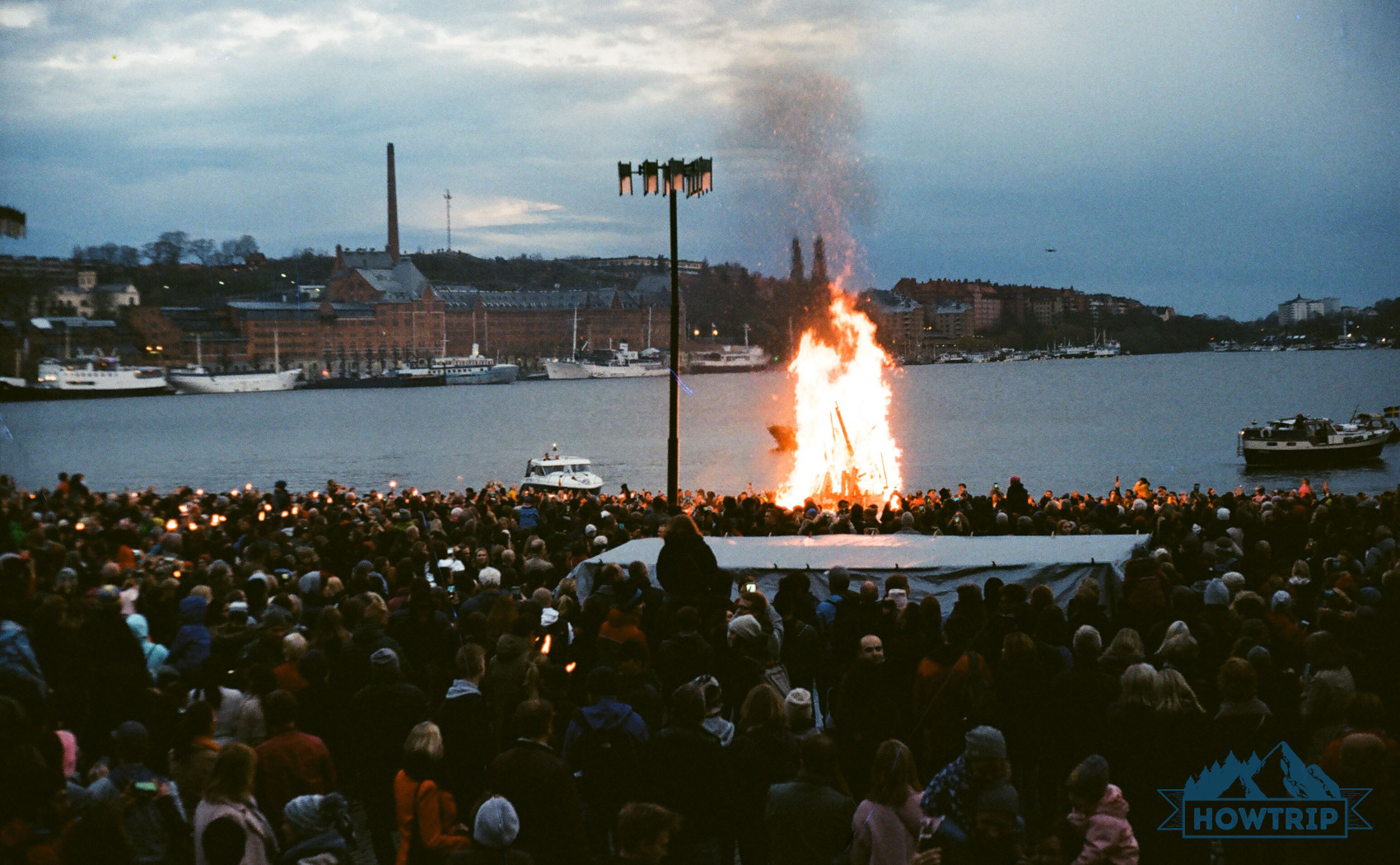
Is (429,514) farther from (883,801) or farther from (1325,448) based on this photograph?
(1325,448)

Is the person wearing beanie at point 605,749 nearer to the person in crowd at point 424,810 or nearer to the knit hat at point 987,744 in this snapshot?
the person in crowd at point 424,810

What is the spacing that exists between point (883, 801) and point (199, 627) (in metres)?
5.12

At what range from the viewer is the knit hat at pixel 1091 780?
174 inches

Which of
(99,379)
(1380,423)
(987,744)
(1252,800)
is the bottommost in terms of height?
(1380,423)

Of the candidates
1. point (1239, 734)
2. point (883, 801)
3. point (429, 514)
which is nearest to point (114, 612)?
point (883, 801)

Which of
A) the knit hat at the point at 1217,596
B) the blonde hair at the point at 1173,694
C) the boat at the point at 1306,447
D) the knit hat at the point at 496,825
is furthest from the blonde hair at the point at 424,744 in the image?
the boat at the point at 1306,447

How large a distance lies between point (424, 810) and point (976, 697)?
320cm

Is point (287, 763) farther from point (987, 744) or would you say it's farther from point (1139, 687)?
point (1139, 687)

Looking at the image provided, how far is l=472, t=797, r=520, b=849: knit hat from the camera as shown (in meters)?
4.22

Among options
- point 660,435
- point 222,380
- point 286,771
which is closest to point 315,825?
point 286,771

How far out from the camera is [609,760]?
5.33 meters

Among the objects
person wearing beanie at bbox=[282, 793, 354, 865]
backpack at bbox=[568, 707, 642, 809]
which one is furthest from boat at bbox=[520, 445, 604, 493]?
person wearing beanie at bbox=[282, 793, 354, 865]

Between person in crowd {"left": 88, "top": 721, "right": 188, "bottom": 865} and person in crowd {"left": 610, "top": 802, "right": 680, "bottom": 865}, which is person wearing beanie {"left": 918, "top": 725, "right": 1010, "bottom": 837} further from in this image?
person in crowd {"left": 88, "top": 721, "right": 188, "bottom": 865}

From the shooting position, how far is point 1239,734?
5332 mm
